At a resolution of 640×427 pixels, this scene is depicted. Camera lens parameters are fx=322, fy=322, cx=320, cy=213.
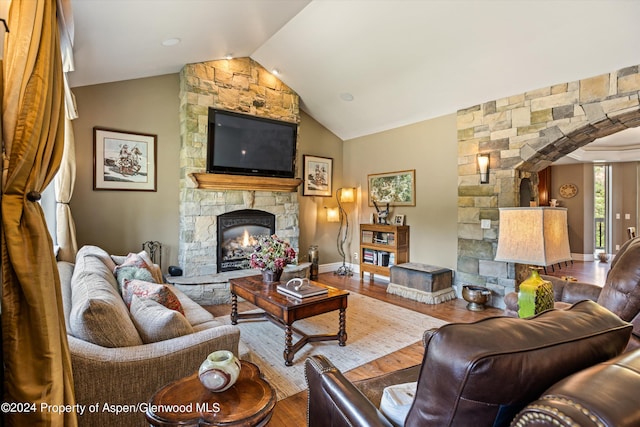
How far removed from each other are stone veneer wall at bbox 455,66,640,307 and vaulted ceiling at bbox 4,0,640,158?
6.7 inches

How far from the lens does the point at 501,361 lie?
2.26ft

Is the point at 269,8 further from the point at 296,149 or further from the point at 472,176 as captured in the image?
the point at 472,176

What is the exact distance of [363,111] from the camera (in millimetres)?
5531

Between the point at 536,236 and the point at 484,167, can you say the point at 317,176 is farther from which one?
the point at 536,236

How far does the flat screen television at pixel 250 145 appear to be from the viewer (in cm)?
471

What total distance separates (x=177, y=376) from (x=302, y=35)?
4.11m

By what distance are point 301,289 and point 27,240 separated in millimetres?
2107

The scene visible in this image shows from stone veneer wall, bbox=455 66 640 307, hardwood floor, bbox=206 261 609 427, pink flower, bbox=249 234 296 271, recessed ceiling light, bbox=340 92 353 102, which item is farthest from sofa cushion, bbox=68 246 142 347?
recessed ceiling light, bbox=340 92 353 102

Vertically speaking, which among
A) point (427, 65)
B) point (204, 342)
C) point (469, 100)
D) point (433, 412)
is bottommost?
point (204, 342)

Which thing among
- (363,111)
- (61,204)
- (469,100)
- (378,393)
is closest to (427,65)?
(469,100)

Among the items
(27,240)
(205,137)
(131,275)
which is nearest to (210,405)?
(27,240)

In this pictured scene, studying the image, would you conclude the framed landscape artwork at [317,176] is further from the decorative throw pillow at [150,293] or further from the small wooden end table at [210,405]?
the small wooden end table at [210,405]

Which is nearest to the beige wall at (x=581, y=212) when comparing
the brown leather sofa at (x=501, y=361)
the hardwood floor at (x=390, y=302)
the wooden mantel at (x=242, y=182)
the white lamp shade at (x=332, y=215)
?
the hardwood floor at (x=390, y=302)

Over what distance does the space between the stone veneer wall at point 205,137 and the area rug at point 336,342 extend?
4.55 feet
